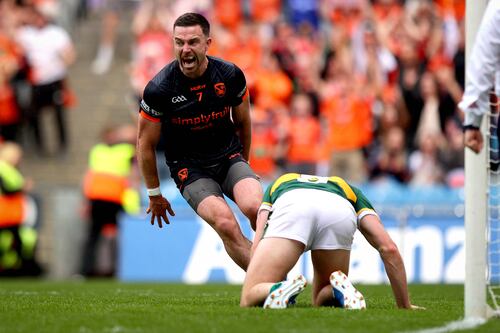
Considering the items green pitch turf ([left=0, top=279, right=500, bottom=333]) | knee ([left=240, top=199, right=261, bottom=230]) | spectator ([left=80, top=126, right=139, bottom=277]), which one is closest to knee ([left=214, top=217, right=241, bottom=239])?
knee ([left=240, top=199, right=261, bottom=230])

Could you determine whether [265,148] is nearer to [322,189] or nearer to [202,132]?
[202,132]

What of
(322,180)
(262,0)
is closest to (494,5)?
(322,180)

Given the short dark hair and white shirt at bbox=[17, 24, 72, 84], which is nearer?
the short dark hair

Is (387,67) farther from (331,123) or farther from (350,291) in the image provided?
(350,291)

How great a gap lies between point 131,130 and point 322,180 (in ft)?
34.6

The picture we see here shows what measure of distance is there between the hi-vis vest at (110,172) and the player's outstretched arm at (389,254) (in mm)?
10315

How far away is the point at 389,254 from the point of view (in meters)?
8.51

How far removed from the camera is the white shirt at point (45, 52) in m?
21.8

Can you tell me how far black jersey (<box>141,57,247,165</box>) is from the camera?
393 inches

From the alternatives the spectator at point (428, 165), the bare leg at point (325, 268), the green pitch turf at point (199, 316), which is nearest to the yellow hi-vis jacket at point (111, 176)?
the spectator at point (428, 165)

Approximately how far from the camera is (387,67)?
2081cm

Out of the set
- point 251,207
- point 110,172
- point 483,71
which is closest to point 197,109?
point 251,207

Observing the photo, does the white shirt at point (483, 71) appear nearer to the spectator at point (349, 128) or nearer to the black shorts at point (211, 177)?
the black shorts at point (211, 177)

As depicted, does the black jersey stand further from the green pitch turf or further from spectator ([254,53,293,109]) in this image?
spectator ([254,53,293,109])
